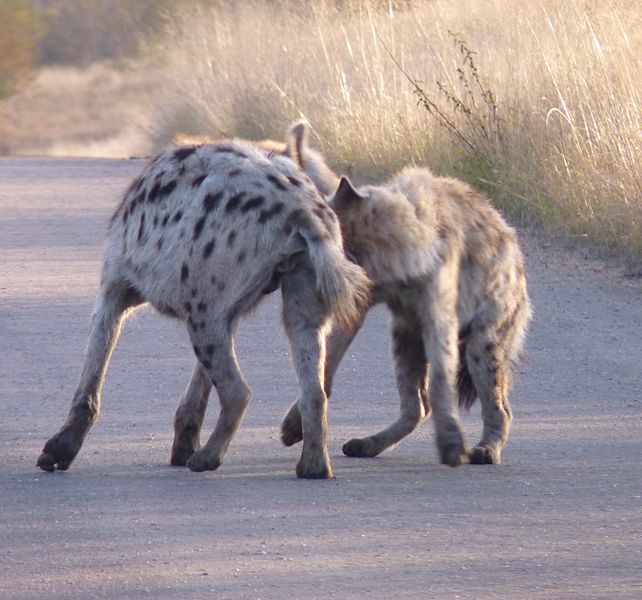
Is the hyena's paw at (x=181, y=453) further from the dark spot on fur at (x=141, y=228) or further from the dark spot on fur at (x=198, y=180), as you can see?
the dark spot on fur at (x=198, y=180)

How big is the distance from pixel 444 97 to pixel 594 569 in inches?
362

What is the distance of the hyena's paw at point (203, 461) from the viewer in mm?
5738

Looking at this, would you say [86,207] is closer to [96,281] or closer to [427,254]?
[96,281]

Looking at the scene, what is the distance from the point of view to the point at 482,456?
19.9 ft

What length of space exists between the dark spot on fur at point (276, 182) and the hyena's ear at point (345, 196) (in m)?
0.34

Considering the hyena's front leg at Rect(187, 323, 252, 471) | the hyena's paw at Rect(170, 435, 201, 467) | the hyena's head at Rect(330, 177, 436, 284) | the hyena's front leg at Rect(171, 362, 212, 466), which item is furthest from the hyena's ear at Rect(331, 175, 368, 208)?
the hyena's paw at Rect(170, 435, 201, 467)

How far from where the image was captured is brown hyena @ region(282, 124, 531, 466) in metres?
5.94

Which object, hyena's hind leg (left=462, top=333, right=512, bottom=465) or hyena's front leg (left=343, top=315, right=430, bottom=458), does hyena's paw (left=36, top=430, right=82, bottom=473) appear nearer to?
hyena's front leg (left=343, top=315, right=430, bottom=458)

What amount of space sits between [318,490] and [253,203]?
1093 mm

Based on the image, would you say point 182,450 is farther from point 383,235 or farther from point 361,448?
point 383,235

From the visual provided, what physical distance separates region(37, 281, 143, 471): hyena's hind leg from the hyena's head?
2.90ft

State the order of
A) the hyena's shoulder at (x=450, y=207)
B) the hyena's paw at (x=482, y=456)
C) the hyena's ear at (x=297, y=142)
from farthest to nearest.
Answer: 1. the hyena's ear at (x=297, y=142)
2. the hyena's shoulder at (x=450, y=207)
3. the hyena's paw at (x=482, y=456)

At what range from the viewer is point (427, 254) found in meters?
5.96

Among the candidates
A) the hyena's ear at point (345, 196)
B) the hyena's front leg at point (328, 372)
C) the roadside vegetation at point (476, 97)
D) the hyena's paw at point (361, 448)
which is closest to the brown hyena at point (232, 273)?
the hyena's ear at point (345, 196)
